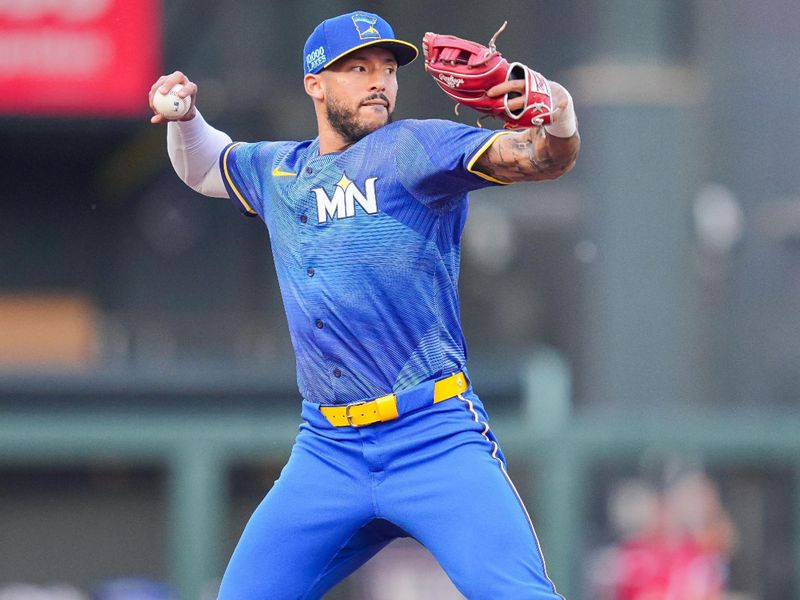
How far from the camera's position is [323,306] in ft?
12.4

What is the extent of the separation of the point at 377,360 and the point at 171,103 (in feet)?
3.08

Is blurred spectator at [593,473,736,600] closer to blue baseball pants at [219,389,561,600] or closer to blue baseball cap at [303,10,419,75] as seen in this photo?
blue baseball pants at [219,389,561,600]

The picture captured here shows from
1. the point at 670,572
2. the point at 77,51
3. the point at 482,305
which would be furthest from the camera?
the point at 482,305

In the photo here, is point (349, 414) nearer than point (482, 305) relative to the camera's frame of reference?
Yes

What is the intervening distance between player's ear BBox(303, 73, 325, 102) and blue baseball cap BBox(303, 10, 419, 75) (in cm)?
3

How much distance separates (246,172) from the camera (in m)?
4.14

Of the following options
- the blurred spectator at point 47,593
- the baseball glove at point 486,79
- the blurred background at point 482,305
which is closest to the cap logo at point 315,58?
the baseball glove at point 486,79

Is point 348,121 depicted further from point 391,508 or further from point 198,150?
point 391,508

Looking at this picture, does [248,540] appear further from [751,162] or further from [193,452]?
[751,162]

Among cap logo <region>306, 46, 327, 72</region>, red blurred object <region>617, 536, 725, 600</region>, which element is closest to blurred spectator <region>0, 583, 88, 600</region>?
red blurred object <region>617, 536, 725, 600</region>

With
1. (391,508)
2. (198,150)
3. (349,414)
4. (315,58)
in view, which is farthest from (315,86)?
(391,508)

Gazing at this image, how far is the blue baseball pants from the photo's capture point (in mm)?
3586

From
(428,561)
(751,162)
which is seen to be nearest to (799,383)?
(751,162)

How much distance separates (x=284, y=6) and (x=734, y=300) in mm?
3473
